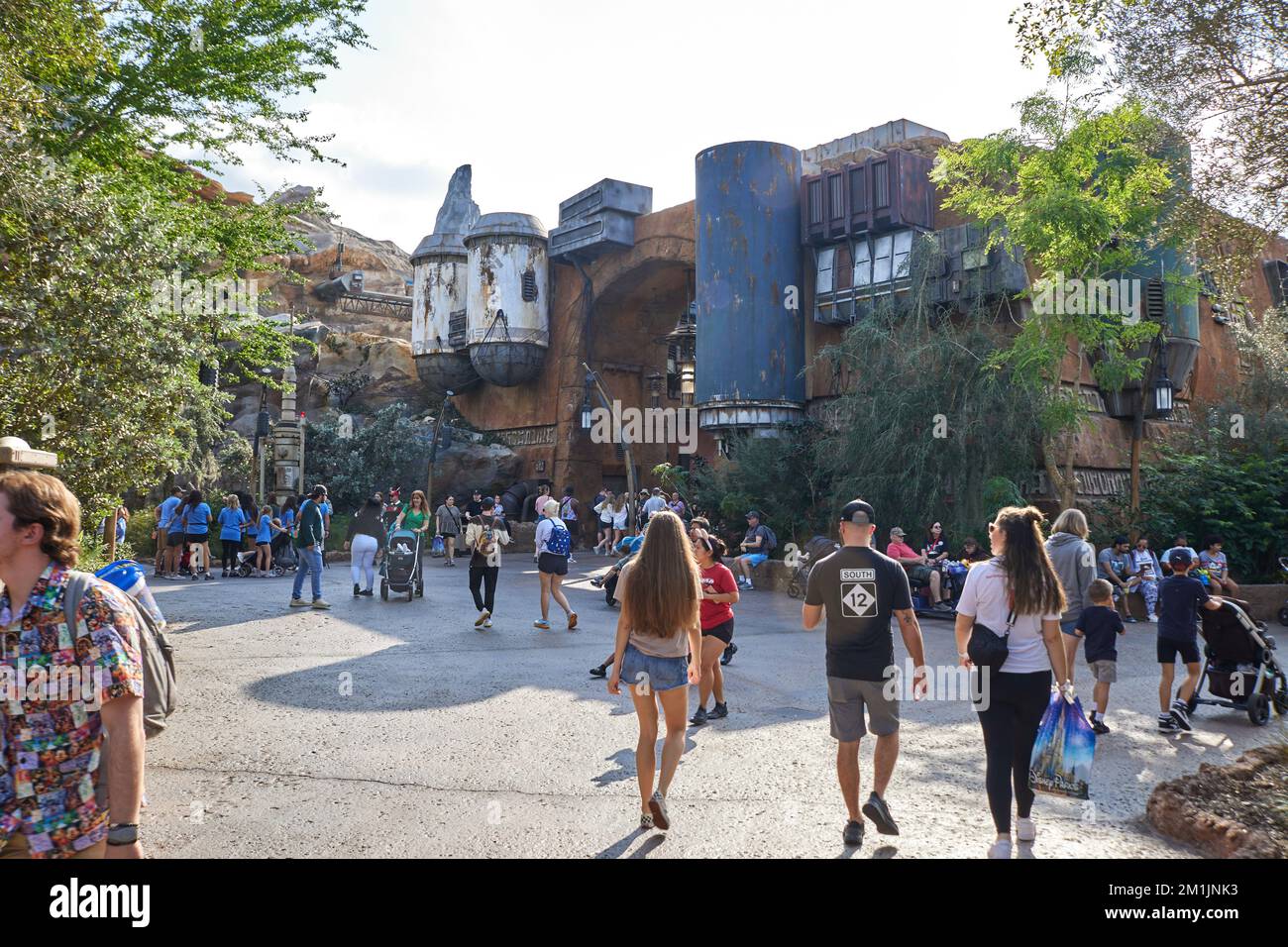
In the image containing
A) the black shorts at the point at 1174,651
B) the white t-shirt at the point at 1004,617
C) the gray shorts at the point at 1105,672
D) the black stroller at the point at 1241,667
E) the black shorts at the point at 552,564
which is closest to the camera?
the white t-shirt at the point at 1004,617

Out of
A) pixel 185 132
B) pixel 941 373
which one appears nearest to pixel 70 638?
pixel 185 132

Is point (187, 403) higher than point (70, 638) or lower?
higher

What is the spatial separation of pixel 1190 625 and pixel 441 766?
5.98m

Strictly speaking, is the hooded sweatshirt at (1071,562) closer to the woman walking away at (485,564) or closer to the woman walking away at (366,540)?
the woman walking away at (485,564)

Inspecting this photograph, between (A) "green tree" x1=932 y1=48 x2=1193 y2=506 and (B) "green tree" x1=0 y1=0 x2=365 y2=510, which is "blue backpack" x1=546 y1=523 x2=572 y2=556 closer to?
(B) "green tree" x1=0 y1=0 x2=365 y2=510

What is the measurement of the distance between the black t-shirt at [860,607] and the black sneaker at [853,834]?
716mm

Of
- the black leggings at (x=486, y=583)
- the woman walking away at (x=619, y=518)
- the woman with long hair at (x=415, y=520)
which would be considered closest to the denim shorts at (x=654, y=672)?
the black leggings at (x=486, y=583)

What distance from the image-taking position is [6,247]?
26.8ft

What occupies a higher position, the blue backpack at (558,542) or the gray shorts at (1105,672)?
the blue backpack at (558,542)

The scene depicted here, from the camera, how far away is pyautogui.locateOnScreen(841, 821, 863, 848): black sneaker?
4.63m

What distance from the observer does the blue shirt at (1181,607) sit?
7664mm

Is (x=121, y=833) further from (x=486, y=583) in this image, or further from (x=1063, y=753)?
(x=486, y=583)

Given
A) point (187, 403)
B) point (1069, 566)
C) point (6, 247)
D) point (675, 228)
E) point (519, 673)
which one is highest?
point (675, 228)
